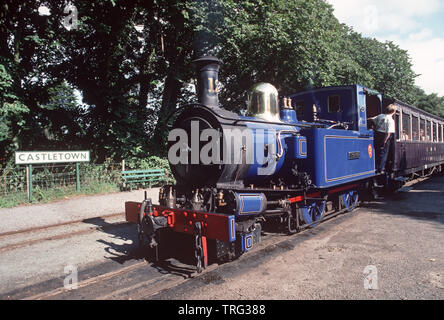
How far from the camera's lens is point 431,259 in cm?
432

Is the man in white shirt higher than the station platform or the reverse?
higher

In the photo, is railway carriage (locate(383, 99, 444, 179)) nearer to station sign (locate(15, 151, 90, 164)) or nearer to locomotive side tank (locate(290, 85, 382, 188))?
locomotive side tank (locate(290, 85, 382, 188))

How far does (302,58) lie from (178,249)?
10774 mm

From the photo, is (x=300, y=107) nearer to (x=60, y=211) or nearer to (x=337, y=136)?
(x=337, y=136)

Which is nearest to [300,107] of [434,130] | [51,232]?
[51,232]

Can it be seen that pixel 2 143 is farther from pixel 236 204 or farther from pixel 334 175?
pixel 334 175

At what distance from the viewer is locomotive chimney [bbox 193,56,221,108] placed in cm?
468

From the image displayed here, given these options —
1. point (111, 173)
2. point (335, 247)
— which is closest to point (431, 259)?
point (335, 247)

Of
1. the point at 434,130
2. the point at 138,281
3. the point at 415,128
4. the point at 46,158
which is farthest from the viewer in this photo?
the point at 434,130

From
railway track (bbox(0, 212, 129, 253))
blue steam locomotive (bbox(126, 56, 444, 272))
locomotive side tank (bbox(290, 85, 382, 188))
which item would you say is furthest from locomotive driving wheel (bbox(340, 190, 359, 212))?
railway track (bbox(0, 212, 129, 253))

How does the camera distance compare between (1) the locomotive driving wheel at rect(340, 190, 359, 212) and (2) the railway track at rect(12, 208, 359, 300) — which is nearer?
(2) the railway track at rect(12, 208, 359, 300)

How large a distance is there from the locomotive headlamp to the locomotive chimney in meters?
1.13

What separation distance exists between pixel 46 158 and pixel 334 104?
28.0 feet

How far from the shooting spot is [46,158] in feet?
31.7
